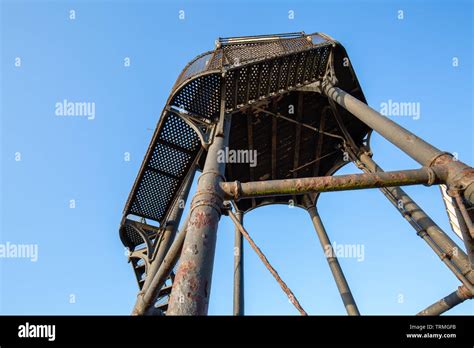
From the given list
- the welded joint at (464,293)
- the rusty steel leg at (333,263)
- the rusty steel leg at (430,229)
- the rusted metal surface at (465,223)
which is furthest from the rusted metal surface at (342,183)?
the rusty steel leg at (333,263)

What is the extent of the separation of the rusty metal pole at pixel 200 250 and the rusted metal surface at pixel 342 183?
0.38 metres

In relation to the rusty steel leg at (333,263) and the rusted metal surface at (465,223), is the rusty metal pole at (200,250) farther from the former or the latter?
the rusty steel leg at (333,263)

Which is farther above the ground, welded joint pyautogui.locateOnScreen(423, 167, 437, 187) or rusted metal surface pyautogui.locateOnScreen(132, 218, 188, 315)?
welded joint pyautogui.locateOnScreen(423, 167, 437, 187)

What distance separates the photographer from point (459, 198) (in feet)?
16.9

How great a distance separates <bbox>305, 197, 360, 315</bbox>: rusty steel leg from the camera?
34.9ft

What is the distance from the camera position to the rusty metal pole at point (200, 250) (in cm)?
414

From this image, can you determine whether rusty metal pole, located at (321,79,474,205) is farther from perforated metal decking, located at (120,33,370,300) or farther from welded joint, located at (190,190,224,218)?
welded joint, located at (190,190,224,218)

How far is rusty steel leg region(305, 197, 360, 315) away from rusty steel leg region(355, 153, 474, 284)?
2994mm

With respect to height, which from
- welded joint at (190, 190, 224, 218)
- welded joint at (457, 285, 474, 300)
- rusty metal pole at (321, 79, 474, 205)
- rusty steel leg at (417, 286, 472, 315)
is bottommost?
rusty steel leg at (417, 286, 472, 315)

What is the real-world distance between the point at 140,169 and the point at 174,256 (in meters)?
5.73

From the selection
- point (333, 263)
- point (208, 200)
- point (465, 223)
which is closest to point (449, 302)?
point (333, 263)

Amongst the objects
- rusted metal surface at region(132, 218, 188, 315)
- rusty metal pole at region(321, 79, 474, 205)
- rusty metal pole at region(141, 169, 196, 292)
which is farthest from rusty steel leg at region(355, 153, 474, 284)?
rusted metal surface at region(132, 218, 188, 315)

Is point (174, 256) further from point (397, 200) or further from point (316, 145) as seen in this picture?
point (316, 145)
